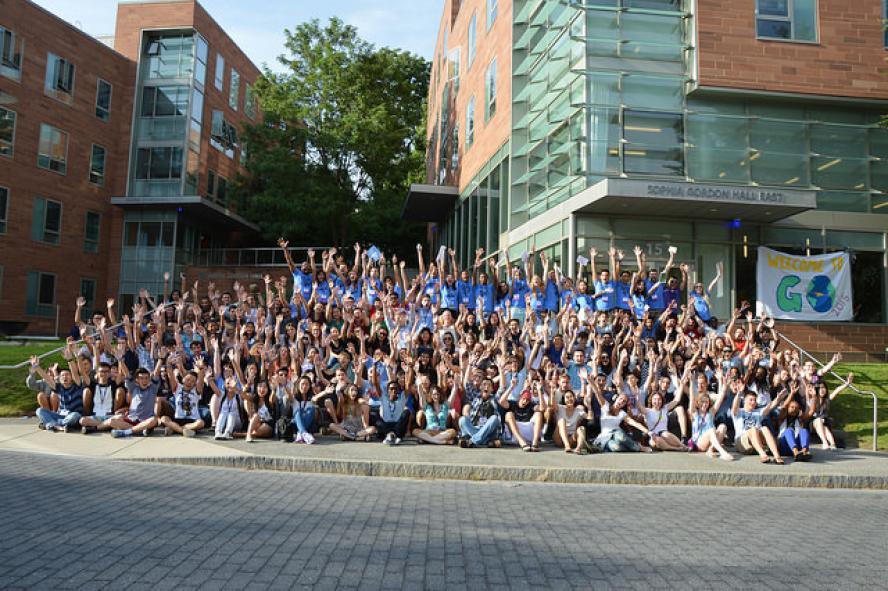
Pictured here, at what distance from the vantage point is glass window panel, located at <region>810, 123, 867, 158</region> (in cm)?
1795

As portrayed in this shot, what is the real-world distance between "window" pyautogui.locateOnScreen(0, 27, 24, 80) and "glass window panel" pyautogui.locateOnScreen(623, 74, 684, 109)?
2743cm

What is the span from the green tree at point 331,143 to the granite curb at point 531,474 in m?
27.6

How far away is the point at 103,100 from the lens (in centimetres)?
3516

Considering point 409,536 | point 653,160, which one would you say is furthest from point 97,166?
point 409,536

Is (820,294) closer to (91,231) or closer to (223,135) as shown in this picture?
(91,231)

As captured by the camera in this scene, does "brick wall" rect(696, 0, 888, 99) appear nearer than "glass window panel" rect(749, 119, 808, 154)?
Yes

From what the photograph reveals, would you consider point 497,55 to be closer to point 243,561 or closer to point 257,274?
point 257,274

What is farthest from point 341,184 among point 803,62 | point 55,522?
point 55,522

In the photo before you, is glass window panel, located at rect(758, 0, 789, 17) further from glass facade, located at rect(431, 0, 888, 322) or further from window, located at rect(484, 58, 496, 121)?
window, located at rect(484, 58, 496, 121)

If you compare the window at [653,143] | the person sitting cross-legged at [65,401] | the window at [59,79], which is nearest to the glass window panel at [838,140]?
the window at [653,143]

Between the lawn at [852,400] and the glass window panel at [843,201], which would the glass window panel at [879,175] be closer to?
the glass window panel at [843,201]

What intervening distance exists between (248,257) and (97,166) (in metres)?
9.10

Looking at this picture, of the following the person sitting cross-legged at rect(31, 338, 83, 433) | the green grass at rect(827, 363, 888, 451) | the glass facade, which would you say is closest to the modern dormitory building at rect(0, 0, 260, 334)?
the person sitting cross-legged at rect(31, 338, 83, 433)

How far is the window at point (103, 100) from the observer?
3472cm
